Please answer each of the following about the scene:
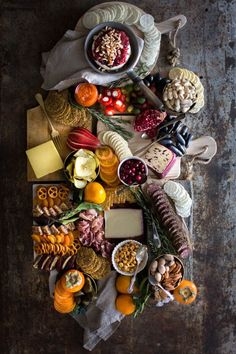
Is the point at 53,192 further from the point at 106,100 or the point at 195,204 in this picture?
the point at 195,204

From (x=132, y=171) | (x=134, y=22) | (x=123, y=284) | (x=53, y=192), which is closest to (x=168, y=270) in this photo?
(x=123, y=284)

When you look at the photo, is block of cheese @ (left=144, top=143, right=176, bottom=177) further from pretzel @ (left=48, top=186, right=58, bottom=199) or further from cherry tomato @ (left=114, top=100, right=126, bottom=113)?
pretzel @ (left=48, top=186, right=58, bottom=199)

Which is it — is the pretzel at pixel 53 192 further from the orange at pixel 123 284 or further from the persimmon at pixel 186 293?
the persimmon at pixel 186 293

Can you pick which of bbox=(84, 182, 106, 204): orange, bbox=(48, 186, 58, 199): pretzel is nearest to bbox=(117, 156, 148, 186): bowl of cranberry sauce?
bbox=(84, 182, 106, 204): orange

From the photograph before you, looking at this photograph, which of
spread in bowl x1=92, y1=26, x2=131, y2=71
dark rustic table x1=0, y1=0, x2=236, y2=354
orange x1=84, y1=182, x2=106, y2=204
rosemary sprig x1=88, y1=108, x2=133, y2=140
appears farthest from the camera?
dark rustic table x1=0, y1=0, x2=236, y2=354

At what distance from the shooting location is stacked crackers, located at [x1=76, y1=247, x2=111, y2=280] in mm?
2963

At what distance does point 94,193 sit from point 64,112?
605 mm

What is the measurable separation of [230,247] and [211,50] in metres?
1.50

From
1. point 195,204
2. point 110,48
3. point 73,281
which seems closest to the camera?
point 110,48

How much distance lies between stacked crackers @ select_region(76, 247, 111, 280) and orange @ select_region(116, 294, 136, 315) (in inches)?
8.2

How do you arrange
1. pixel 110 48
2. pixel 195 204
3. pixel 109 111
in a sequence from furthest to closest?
pixel 195 204, pixel 109 111, pixel 110 48

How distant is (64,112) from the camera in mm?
2969

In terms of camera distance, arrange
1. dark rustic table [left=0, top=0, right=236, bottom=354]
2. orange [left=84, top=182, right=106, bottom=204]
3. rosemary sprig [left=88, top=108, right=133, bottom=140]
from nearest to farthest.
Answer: orange [left=84, top=182, right=106, bottom=204] → rosemary sprig [left=88, top=108, right=133, bottom=140] → dark rustic table [left=0, top=0, right=236, bottom=354]

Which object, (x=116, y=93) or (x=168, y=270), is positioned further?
(x=116, y=93)
